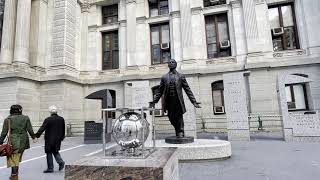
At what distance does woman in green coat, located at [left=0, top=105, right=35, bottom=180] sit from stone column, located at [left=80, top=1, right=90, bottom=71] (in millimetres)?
15523

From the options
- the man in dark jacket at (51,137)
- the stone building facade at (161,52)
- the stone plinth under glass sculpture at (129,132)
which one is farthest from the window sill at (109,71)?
the stone plinth under glass sculpture at (129,132)

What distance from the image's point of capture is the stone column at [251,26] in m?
17.1

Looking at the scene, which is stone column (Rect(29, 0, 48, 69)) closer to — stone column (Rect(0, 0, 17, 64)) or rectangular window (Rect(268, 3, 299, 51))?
stone column (Rect(0, 0, 17, 64))

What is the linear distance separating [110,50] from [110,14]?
3.55 m

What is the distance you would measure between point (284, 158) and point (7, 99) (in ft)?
55.0

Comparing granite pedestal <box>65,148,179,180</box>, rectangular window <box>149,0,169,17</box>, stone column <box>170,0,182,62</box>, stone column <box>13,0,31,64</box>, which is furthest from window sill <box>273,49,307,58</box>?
stone column <box>13,0,31,64</box>

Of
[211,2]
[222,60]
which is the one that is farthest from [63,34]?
[222,60]

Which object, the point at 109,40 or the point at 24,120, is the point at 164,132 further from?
the point at 24,120

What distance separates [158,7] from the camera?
68.9 ft

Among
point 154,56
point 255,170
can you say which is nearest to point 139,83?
point 154,56

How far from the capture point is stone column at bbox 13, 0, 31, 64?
17312 mm

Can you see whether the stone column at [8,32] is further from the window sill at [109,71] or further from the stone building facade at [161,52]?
the window sill at [109,71]

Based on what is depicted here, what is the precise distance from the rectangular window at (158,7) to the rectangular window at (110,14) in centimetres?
343

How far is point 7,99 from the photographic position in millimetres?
16125
